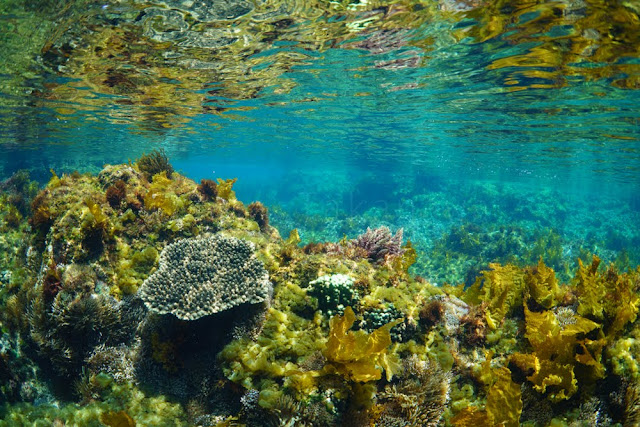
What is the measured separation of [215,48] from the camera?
10.2 metres

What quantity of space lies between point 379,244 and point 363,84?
396 inches

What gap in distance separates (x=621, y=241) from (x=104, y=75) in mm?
38814

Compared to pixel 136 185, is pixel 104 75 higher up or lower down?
higher up

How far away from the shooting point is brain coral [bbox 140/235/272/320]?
5.34 m

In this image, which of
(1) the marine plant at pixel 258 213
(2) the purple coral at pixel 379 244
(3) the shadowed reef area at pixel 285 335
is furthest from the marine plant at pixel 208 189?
(2) the purple coral at pixel 379 244

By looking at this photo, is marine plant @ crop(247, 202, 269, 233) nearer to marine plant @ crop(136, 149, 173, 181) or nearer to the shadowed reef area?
the shadowed reef area

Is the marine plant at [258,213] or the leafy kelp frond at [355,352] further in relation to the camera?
the marine plant at [258,213]

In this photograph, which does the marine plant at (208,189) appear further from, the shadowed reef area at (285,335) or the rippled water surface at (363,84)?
the rippled water surface at (363,84)

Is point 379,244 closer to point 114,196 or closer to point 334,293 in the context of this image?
point 334,293

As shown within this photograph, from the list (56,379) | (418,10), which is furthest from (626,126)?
(56,379)

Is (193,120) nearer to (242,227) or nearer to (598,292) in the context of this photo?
(242,227)

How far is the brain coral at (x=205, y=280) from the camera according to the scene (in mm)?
5340

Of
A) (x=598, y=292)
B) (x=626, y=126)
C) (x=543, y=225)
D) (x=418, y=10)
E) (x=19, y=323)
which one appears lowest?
(x=543, y=225)

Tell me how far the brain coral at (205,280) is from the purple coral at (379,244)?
2.85 meters
